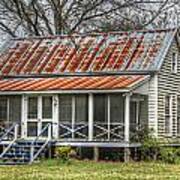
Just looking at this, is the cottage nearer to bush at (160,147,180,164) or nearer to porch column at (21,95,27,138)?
porch column at (21,95,27,138)

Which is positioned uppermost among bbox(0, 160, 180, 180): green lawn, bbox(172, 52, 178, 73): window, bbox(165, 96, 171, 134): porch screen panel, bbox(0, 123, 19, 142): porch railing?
bbox(172, 52, 178, 73): window

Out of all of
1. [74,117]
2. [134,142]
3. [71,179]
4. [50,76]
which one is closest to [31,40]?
[50,76]

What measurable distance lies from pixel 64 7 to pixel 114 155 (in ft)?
59.9

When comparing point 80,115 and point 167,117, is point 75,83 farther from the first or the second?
point 167,117

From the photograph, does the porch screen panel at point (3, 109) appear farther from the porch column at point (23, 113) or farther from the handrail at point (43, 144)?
the handrail at point (43, 144)

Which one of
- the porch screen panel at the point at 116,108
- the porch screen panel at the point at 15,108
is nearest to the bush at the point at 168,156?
the porch screen panel at the point at 116,108

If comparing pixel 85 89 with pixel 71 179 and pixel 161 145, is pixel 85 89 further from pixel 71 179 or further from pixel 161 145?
pixel 71 179

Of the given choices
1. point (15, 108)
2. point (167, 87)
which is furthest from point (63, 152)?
point (167, 87)

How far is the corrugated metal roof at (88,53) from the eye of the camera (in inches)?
1438

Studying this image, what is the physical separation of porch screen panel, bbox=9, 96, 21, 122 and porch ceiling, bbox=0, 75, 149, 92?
0.68 meters

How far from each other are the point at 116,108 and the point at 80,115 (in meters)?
1.71

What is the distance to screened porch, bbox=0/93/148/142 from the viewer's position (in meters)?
33.4

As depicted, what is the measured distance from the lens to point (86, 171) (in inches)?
1017

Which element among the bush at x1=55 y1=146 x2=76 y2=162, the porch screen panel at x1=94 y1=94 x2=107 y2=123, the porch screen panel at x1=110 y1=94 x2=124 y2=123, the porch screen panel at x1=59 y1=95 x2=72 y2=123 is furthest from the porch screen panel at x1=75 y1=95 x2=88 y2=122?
the bush at x1=55 y1=146 x2=76 y2=162
